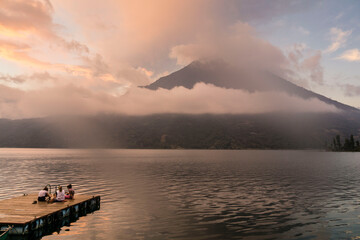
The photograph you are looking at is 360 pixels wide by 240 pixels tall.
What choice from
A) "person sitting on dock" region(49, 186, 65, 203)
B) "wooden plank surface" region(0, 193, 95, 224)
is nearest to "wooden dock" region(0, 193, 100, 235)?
"wooden plank surface" region(0, 193, 95, 224)

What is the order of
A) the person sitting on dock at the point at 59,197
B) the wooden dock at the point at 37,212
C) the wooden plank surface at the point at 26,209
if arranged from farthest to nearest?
the person sitting on dock at the point at 59,197, the wooden plank surface at the point at 26,209, the wooden dock at the point at 37,212

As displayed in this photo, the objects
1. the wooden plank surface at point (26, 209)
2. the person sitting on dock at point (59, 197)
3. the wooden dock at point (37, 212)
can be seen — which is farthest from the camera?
the person sitting on dock at point (59, 197)

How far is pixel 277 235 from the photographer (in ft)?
94.1

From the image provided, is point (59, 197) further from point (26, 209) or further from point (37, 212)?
point (37, 212)

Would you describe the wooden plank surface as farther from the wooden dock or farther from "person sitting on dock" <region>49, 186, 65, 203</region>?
"person sitting on dock" <region>49, 186, 65, 203</region>

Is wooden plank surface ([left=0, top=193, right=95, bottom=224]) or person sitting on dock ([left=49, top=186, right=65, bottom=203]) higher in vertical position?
person sitting on dock ([left=49, top=186, right=65, bottom=203])

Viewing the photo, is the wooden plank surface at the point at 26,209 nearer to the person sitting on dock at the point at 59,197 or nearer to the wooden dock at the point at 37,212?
the wooden dock at the point at 37,212

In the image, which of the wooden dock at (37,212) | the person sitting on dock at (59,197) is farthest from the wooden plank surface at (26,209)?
the person sitting on dock at (59,197)

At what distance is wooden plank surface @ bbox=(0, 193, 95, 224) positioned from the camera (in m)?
29.3

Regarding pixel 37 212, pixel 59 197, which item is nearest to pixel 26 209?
pixel 37 212

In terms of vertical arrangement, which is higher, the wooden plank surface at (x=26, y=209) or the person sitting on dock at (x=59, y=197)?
the person sitting on dock at (x=59, y=197)

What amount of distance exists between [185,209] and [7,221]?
74.2ft

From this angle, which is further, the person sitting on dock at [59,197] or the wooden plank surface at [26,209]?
the person sitting on dock at [59,197]

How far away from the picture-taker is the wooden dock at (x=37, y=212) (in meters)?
28.2
